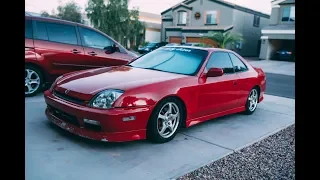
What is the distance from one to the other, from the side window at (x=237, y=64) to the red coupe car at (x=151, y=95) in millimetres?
23

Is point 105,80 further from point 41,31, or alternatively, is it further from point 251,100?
point 251,100

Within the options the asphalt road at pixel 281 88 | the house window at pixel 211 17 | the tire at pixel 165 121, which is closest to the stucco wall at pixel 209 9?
the house window at pixel 211 17

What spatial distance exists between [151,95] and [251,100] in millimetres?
2975

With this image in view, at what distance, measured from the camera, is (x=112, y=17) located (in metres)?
30.3

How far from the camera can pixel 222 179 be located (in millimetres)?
2955

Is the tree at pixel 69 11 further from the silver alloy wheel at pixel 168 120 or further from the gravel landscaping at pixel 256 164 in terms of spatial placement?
the gravel landscaping at pixel 256 164

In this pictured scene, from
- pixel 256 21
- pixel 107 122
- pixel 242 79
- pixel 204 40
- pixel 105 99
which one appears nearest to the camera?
pixel 107 122

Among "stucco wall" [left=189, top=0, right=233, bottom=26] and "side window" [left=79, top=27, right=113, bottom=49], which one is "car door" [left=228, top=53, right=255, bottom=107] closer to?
"side window" [left=79, top=27, right=113, bottom=49]

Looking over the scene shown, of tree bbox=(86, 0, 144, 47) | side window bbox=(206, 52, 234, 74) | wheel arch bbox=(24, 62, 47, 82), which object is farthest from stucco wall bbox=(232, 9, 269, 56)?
wheel arch bbox=(24, 62, 47, 82)

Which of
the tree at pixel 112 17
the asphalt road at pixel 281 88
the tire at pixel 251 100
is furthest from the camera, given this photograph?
the tree at pixel 112 17

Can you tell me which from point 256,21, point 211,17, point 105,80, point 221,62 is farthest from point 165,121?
point 256,21

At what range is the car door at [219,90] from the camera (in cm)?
434
